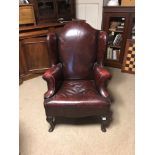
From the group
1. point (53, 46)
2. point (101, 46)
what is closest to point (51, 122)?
point (53, 46)

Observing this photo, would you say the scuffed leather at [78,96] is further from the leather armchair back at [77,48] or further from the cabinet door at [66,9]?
the cabinet door at [66,9]

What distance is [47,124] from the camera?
2.04 m

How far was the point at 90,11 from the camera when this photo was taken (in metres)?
3.38

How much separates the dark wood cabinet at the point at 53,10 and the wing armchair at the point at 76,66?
104 cm

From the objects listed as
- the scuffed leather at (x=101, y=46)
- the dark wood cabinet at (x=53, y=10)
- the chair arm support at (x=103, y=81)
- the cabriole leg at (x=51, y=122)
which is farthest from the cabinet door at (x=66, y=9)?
the cabriole leg at (x=51, y=122)

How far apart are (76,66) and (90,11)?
1692 millimetres

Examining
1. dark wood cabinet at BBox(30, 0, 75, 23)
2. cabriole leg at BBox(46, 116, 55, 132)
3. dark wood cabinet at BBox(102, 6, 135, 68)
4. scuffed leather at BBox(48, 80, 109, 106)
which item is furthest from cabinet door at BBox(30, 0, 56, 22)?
cabriole leg at BBox(46, 116, 55, 132)

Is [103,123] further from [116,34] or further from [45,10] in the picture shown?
[45,10]

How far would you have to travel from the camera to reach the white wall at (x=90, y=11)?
329 centimetres

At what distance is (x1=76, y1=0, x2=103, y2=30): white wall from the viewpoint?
10.8 ft

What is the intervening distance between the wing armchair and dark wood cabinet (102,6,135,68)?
0.89 m
